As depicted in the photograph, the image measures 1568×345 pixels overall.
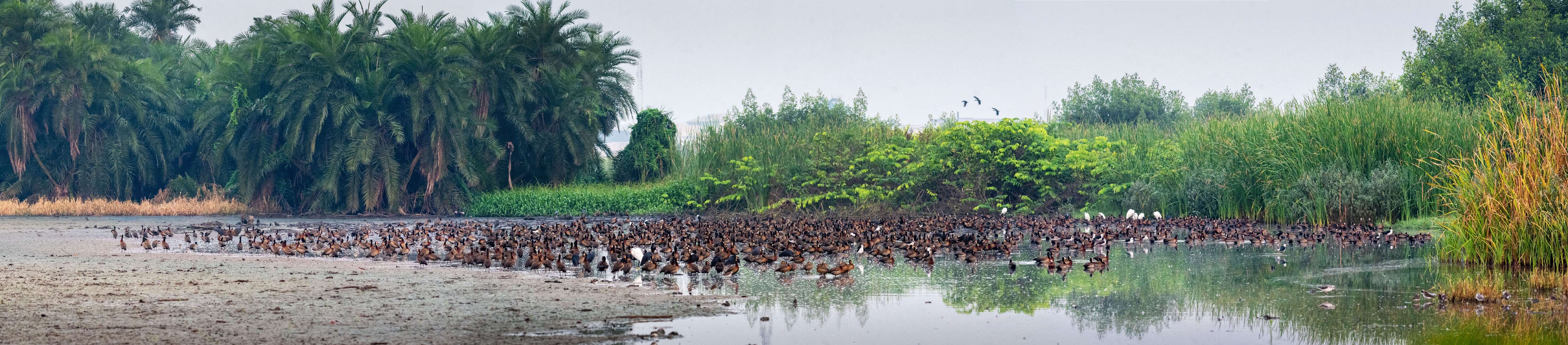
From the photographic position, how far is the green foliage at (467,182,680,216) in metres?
30.2

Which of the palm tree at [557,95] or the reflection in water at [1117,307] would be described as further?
the palm tree at [557,95]

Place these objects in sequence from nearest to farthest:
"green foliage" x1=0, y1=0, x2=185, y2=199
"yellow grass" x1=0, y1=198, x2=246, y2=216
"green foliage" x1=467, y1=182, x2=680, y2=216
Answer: "green foliage" x1=467, y1=182, x2=680, y2=216 → "yellow grass" x1=0, y1=198, x2=246, y2=216 → "green foliage" x1=0, y1=0, x2=185, y2=199

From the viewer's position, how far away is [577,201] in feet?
103

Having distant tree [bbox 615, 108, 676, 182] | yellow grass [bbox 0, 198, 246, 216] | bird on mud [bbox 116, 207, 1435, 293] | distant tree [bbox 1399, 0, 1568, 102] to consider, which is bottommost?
bird on mud [bbox 116, 207, 1435, 293]

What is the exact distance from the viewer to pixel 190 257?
15.0m

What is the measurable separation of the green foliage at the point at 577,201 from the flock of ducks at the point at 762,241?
21.6 ft

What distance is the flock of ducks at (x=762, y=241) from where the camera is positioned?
43.1ft

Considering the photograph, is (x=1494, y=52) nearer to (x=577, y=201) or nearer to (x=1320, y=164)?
(x=1320, y=164)

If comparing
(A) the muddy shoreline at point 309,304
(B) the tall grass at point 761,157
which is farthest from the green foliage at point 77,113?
(A) the muddy shoreline at point 309,304

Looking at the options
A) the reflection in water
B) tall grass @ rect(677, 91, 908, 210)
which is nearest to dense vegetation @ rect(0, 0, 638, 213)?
tall grass @ rect(677, 91, 908, 210)

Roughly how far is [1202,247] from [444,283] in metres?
10.2

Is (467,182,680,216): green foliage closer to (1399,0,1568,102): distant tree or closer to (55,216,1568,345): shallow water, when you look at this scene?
(55,216,1568,345): shallow water

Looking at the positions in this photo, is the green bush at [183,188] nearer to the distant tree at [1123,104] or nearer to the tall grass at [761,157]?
the tall grass at [761,157]

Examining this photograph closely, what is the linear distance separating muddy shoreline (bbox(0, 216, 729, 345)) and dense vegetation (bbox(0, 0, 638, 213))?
58.0ft
